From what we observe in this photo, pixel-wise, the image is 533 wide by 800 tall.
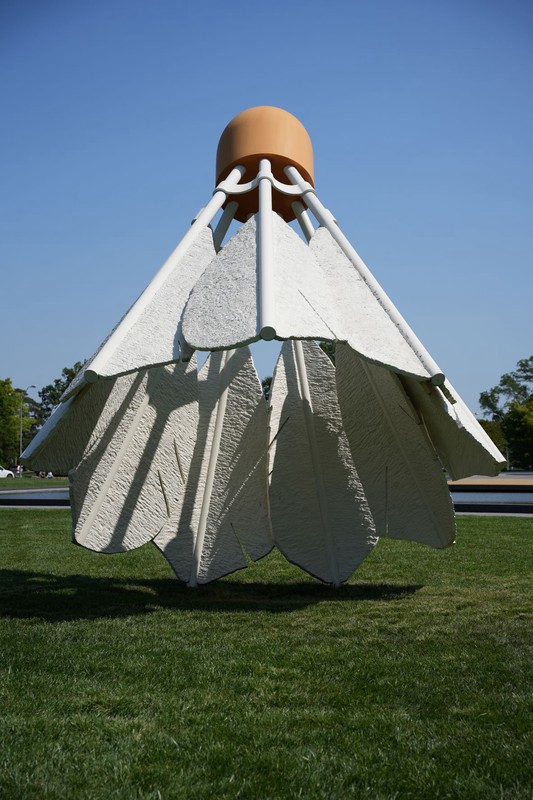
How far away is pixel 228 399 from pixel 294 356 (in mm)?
724

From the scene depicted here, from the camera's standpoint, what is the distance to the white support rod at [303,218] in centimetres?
694

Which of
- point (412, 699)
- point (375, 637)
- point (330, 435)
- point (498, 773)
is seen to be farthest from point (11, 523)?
point (498, 773)

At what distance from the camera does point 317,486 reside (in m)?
6.54

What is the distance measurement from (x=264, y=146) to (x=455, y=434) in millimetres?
3117

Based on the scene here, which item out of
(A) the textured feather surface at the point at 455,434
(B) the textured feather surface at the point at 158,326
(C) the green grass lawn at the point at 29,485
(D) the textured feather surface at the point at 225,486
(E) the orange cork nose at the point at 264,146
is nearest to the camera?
(B) the textured feather surface at the point at 158,326

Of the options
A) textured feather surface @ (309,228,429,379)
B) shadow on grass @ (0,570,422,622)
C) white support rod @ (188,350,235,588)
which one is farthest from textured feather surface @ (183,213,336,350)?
shadow on grass @ (0,570,422,622)

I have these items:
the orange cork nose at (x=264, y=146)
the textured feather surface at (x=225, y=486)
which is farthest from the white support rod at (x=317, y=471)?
the orange cork nose at (x=264, y=146)

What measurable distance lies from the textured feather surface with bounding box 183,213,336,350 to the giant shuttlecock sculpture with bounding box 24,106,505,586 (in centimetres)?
2

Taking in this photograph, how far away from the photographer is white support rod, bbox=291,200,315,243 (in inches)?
273

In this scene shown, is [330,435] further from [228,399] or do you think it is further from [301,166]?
[301,166]

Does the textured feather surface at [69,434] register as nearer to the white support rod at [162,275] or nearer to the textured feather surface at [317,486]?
the white support rod at [162,275]

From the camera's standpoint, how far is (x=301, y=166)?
6988 mm

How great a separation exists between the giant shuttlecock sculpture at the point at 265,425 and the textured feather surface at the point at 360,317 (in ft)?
0.06

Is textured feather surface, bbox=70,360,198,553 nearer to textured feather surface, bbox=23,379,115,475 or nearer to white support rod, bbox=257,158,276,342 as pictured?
textured feather surface, bbox=23,379,115,475
